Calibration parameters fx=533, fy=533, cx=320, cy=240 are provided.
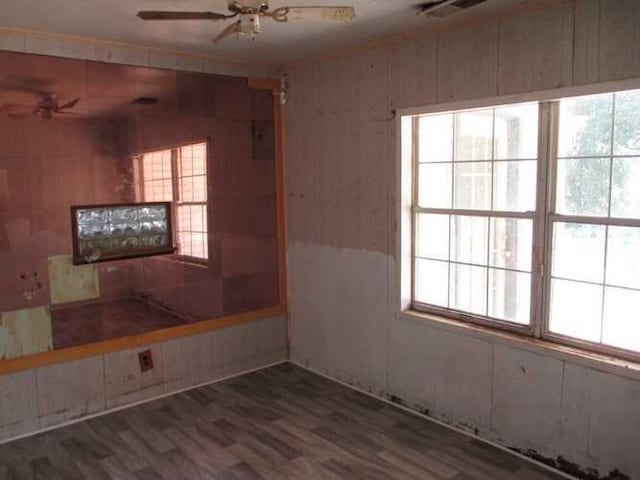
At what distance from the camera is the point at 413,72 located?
386 cm

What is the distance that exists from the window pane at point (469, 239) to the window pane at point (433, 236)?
0.21 ft

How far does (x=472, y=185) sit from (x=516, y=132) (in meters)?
0.47

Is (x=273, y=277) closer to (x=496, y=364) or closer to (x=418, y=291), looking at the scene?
(x=418, y=291)

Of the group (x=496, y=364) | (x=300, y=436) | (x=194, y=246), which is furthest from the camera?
(x=194, y=246)

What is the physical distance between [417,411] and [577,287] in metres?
1.55

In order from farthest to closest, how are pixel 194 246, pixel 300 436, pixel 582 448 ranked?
pixel 194 246, pixel 300 436, pixel 582 448

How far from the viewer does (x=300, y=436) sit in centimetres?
374

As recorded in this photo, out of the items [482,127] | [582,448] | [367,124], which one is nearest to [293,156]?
[367,124]

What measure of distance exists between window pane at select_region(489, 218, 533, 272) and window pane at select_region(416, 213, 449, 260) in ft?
1.26

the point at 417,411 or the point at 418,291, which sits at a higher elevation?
the point at 418,291

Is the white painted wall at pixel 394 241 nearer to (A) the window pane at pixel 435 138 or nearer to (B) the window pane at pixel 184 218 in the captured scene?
(A) the window pane at pixel 435 138

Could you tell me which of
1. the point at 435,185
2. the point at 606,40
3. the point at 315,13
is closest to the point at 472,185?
the point at 435,185

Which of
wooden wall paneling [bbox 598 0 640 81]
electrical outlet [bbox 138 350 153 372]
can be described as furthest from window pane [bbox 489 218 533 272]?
electrical outlet [bbox 138 350 153 372]

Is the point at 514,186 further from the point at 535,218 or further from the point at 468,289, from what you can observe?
the point at 468,289
